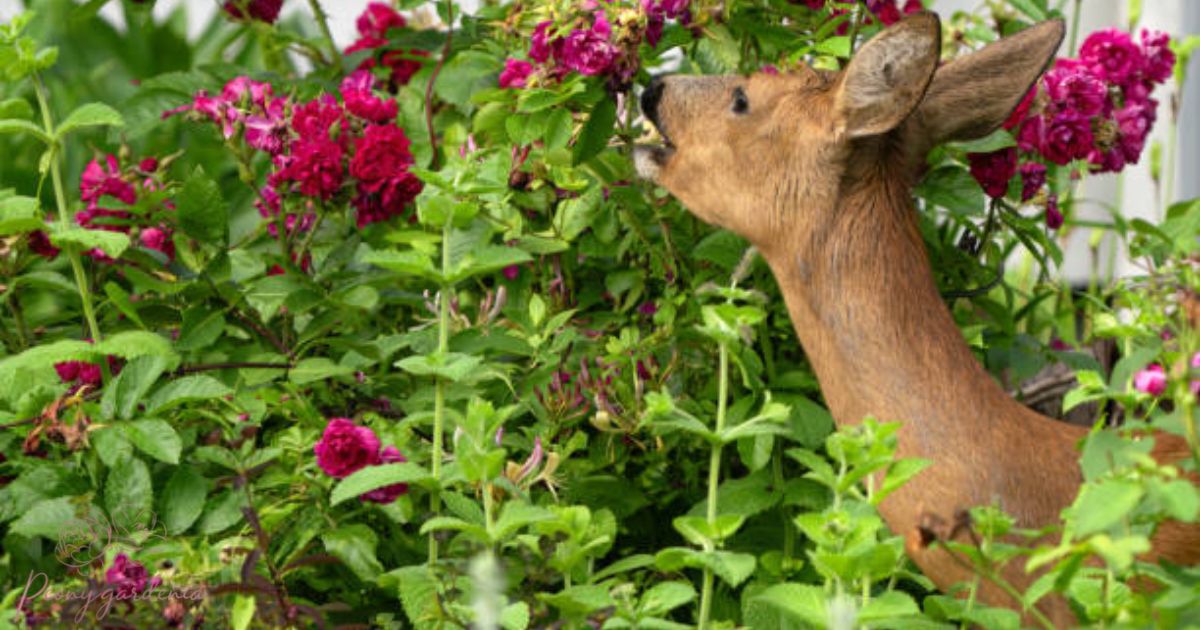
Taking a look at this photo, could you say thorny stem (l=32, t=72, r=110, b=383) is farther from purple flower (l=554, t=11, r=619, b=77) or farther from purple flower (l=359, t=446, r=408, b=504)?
purple flower (l=554, t=11, r=619, b=77)

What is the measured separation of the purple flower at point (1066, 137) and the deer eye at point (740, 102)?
0.46 meters

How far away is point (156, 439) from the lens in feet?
6.70

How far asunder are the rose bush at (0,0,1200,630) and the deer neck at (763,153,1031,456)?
106 millimetres

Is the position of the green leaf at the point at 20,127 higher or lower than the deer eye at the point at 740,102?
lower

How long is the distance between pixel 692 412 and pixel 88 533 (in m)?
0.76

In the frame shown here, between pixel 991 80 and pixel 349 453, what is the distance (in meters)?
0.84

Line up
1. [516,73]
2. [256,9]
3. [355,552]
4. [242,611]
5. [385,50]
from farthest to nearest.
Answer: [385,50] → [256,9] → [516,73] → [355,552] → [242,611]

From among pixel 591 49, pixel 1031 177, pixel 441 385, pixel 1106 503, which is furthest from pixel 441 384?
pixel 1031 177

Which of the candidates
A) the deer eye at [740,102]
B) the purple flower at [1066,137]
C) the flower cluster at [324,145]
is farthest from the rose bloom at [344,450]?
the purple flower at [1066,137]

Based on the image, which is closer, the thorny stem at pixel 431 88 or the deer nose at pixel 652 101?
the deer nose at pixel 652 101

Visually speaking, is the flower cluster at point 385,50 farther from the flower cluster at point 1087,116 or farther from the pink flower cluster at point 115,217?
the flower cluster at point 1087,116

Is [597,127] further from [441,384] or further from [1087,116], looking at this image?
[1087,116]

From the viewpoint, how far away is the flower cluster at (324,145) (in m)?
2.24

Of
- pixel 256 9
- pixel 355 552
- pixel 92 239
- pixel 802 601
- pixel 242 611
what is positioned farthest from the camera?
pixel 256 9
